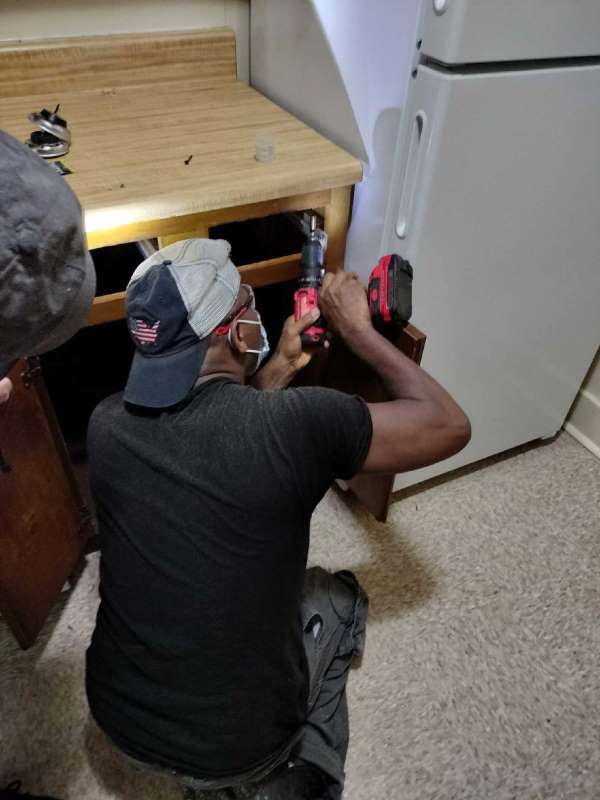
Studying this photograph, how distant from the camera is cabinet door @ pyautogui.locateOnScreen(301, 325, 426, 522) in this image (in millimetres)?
1200

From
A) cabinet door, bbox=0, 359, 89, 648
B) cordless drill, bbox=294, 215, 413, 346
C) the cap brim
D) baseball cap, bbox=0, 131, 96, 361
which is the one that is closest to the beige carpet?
cabinet door, bbox=0, 359, 89, 648

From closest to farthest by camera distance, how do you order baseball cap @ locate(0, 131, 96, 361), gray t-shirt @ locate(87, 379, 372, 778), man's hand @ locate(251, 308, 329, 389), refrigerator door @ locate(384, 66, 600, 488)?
1. baseball cap @ locate(0, 131, 96, 361)
2. gray t-shirt @ locate(87, 379, 372, 778)
3. refrigerator door @ locate(384, 66, 600, 488)
4. man's hand @ locate(251, 308, 329, 389)

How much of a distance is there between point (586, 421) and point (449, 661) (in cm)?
89

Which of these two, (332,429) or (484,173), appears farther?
(484,173)

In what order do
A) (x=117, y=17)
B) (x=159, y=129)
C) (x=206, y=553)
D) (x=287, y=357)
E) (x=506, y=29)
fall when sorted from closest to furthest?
(x=206, y=553), (x=506, y=29), (x=287, y=357), (x=159, y=129), (x=117, y=17)

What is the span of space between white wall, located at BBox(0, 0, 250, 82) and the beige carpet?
1.23m

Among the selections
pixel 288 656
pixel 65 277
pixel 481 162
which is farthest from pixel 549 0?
pixel 288 656

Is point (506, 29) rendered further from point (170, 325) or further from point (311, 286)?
point (170, 325)

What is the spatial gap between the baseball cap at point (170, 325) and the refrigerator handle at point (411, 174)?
1.32ft

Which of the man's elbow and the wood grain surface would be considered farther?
the wood grain surface

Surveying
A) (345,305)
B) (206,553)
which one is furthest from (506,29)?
(206,553)

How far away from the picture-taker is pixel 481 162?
0.99 metres

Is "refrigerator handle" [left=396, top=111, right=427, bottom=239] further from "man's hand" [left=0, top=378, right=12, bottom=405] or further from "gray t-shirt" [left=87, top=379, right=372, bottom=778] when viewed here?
"man's hand" [left=0, top=378, right=12, bottom=405]

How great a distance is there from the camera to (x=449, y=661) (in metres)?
1.26
